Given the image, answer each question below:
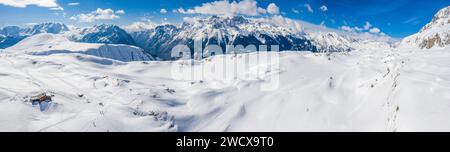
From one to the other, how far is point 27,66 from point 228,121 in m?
20.2

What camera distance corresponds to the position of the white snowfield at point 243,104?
11500 millimetres

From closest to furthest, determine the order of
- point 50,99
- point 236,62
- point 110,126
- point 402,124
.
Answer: point 402,124 < point 110,126 < point 50,99 < point 236,62

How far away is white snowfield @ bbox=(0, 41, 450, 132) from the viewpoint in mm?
11500

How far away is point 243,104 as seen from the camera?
16.7 m

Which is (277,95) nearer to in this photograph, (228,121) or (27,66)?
(228,121)

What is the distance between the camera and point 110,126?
12148 mm
